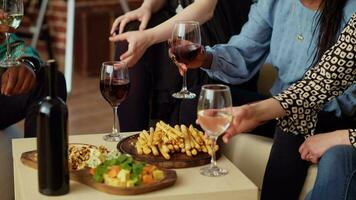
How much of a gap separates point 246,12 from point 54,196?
131 cm

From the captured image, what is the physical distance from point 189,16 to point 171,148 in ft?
2.34

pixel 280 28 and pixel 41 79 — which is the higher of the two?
pixel 280 28

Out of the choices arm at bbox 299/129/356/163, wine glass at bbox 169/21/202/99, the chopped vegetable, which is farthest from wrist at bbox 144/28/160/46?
the chopped vegetable

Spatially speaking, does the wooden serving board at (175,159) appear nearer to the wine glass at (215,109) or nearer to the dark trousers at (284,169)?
the wine glass at (215,109)

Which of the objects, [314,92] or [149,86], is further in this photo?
[149,86]

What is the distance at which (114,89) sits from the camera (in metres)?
1.65

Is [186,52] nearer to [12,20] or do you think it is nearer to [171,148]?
[171,148]

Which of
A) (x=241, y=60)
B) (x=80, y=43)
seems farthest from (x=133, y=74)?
(x=80, y=43)

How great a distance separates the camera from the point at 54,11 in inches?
186

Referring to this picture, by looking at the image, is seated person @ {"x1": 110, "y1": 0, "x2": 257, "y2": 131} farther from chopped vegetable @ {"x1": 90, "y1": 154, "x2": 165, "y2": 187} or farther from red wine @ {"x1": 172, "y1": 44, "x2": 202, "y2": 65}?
chopped vegetable @ {"x1": 90, "y1": 154, "x2": 165, "y2": 187}

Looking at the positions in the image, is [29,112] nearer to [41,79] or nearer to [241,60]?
[41,79]

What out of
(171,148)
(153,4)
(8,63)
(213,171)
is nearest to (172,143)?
(171,148)

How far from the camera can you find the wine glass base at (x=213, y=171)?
1.48 m

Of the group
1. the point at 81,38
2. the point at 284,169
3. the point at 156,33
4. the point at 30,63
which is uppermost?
the point at 156,33
